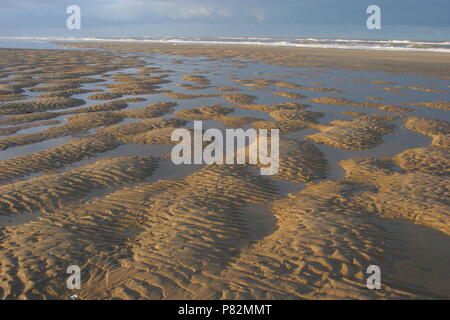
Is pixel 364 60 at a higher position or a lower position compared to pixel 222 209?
higher

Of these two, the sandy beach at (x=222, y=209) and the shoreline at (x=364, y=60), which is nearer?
the sandy beach at (x=222, y=209)

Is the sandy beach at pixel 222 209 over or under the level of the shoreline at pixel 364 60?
under

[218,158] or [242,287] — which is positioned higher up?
[218,158]

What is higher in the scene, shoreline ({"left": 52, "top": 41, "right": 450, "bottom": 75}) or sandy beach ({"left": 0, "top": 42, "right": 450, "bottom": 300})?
shoreline ({"left": 52, "top": 41, "right": 450, "bottom": 75})

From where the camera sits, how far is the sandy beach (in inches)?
193

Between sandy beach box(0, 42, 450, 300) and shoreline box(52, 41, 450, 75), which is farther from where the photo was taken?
shoreline box(52, 41, 450, 75)

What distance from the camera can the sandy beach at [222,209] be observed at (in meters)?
4.90

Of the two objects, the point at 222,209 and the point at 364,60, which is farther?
the point at 364,60

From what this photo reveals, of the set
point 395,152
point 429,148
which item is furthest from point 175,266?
point 429,148

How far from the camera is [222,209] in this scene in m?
6.95

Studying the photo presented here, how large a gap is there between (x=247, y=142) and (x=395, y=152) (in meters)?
4.95

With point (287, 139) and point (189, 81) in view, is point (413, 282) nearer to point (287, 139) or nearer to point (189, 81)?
point (287, 139)

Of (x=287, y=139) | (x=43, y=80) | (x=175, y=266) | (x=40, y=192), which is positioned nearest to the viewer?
(x=175, y=266)

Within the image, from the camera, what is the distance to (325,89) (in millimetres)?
21922
